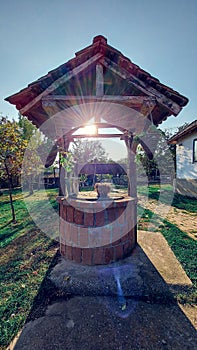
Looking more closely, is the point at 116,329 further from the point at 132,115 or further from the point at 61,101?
the point at 132,115

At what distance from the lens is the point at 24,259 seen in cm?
340

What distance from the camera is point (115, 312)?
1.99 metres

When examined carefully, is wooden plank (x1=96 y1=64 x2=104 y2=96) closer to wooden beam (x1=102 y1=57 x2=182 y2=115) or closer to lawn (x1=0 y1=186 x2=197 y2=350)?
wooden beam (x1=102 y1=57 x2=182 y2=115)

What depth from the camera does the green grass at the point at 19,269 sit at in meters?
1.97

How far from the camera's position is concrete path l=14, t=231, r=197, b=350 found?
164cm

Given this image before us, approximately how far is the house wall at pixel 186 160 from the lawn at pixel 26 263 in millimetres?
5637

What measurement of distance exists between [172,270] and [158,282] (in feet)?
1.57

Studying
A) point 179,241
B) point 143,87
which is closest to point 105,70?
point 143,87

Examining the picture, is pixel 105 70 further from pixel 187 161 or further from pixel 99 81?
pixel 187 161

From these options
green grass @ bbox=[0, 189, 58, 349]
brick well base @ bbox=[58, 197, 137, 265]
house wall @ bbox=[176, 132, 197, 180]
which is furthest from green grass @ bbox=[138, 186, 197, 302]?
house wall @ bbox=[176, 132, 197, 180]

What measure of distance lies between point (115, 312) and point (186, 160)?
33.8 ft

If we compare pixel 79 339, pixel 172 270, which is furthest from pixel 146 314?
pixel 172 270

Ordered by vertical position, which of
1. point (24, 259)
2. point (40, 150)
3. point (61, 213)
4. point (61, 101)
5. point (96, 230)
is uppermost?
point (40, 150)

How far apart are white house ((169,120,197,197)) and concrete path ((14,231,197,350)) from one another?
321 inches
